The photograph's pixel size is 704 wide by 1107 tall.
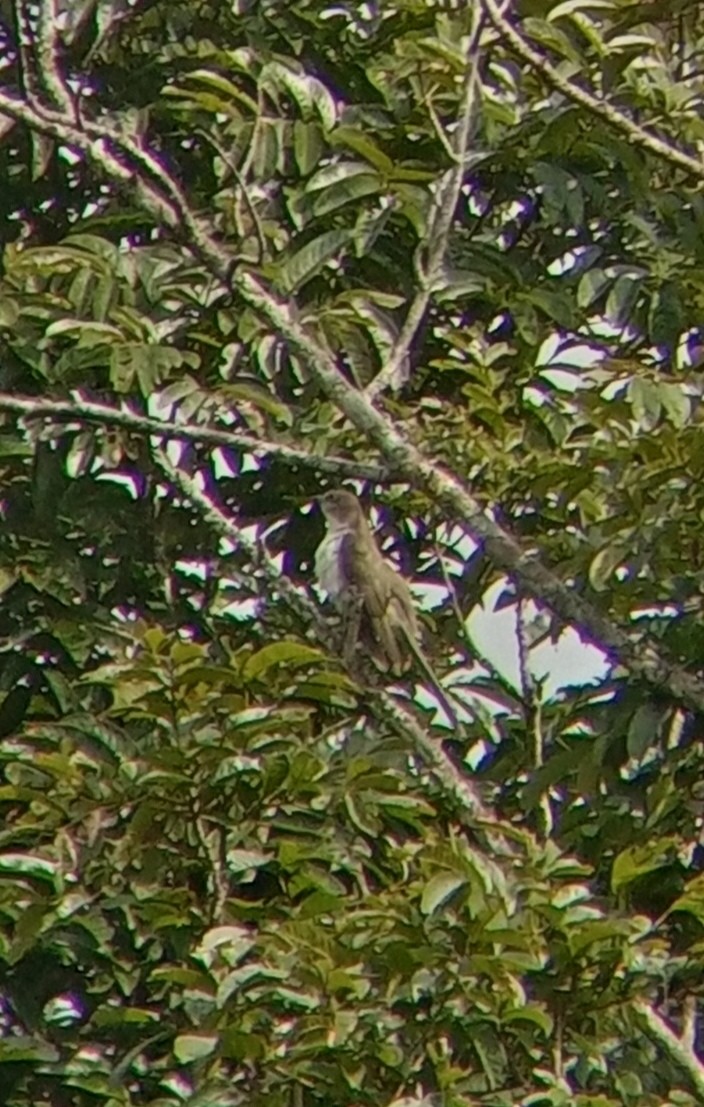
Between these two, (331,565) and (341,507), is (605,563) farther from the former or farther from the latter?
(331,565)

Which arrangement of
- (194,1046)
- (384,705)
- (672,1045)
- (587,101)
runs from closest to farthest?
(672,1045) < (194,1046) < (587,101) < (384,705)

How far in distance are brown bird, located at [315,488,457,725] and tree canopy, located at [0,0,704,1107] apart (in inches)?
2.8

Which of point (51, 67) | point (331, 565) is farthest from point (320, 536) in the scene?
point (51, 67)

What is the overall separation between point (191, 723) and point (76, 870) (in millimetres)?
417

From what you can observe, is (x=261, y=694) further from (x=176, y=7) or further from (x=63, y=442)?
(x=176, y=7)

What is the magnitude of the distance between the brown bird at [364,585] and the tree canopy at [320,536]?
0.07 m

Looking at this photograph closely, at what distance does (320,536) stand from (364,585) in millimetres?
185

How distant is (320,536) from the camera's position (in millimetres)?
6469

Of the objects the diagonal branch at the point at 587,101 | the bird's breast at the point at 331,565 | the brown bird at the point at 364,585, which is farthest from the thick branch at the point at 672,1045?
the bird's breast at the point at 331,565

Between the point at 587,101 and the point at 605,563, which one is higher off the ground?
the point at 587,101

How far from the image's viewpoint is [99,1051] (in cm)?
523

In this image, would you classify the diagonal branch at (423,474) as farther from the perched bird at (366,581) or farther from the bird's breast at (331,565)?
the bird's breast at (331,565)

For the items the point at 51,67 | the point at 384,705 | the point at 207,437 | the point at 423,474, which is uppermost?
the point at 51,67

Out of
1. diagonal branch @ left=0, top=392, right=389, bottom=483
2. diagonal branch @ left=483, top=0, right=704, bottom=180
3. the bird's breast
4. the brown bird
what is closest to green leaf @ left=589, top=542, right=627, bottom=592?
diagonal branch @ left=0, top=392, right=389, bottom=483
